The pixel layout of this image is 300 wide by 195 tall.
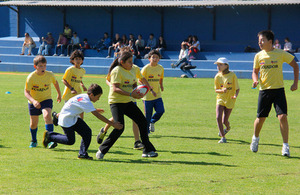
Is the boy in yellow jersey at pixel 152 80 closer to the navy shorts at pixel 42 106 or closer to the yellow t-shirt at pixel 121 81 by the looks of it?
the navy shorts at pixel 42 106

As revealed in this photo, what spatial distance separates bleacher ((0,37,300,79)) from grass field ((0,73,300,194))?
1518 cm

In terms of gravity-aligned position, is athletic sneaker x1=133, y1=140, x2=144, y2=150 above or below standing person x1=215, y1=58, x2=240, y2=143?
below

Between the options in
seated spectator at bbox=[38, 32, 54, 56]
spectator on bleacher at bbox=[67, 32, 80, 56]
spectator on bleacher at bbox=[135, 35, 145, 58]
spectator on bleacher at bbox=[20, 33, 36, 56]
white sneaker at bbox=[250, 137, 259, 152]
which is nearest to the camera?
white sneaker at bbox=[250, 137, 259, 152]

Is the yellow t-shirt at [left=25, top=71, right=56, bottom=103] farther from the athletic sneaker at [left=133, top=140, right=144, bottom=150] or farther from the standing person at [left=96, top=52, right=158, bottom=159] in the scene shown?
the athletic sneaker at [left=133, top=140, right=144, bottom=150]

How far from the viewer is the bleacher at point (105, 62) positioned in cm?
2817

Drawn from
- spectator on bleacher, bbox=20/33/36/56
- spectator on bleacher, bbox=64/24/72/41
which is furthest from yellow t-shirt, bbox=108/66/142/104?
spectator on bleacher, bbox=20/33/36/56

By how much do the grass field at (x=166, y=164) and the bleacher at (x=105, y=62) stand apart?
15.2 m

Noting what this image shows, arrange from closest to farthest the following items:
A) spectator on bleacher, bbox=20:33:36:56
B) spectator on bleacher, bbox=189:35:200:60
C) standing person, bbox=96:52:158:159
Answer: standing person, bbox=96:52:158:159 → spectator on bleacher, bbox=189:35:200:60 → spectator on bleacher, bbox=20:33:36:56

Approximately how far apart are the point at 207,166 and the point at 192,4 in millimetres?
24737

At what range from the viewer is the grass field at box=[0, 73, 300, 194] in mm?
6438

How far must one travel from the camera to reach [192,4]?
103ft

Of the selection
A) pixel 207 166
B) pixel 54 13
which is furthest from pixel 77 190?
pixel 54 13

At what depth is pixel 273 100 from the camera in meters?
8.73

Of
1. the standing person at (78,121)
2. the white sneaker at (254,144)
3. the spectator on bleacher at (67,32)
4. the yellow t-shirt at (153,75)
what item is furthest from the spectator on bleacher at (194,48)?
the standing person at (78,121)
